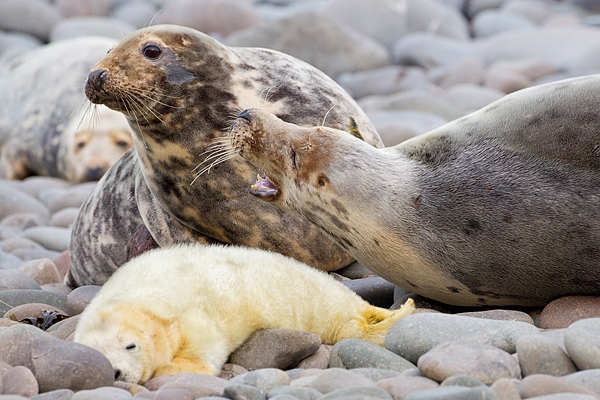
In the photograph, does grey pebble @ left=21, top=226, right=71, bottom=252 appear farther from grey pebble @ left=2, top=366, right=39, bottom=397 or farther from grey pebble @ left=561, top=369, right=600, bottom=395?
grey pebble @ left=561, top=369, right=600, bottom=395

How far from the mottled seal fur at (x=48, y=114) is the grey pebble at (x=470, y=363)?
243 inches

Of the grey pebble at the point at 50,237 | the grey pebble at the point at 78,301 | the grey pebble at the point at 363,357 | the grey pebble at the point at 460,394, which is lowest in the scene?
the grey pebble at the point at 50,237

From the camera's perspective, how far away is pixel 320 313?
11.2 feet

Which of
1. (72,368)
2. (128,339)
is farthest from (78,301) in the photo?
(72,368)

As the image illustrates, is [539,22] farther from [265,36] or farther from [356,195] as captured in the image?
[356,195]

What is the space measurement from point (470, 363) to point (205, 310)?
942 millimetres

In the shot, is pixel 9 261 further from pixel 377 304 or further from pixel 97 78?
pixel 377 304

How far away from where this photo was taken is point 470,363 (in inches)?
106

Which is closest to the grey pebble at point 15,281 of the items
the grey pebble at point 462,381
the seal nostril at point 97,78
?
the seal nostril at point 97,78

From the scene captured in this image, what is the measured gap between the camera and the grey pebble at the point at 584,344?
271 cm

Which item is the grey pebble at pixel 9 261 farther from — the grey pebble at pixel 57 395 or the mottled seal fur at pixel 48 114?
the grey pebble at pixel 57 395

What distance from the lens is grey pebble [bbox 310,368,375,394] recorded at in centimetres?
265

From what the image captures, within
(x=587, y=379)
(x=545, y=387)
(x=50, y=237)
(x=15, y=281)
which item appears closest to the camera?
(x=545, y=387)

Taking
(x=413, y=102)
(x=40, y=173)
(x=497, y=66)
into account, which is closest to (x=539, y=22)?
(x=497, y=66)
